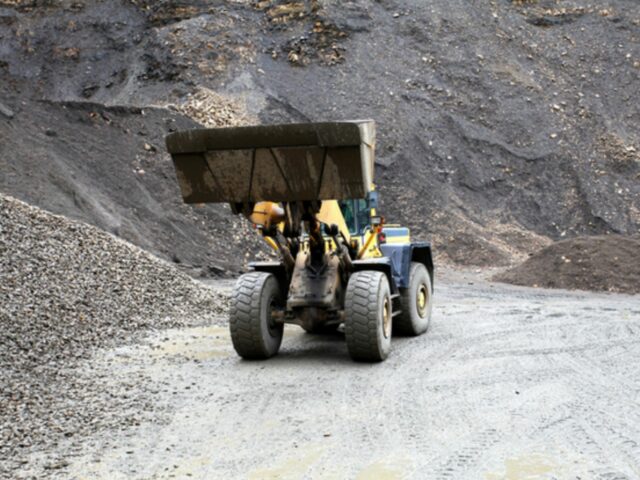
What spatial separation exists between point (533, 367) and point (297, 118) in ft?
70.5

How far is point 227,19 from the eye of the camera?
1308 inches

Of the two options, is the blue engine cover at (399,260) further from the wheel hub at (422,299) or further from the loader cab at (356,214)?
the loader cab at (356,214)

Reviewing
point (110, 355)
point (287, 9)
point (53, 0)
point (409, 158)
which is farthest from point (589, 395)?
point (53, 0)

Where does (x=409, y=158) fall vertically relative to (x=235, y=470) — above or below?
above

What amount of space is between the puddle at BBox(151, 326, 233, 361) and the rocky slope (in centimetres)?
1276

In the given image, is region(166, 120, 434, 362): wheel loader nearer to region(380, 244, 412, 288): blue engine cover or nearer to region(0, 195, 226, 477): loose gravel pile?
region(380, 244, 412, 288): blue engine cover

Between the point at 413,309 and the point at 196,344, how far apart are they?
9.06ft

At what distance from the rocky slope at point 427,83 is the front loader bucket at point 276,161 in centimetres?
1530

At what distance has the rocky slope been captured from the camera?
27.3m

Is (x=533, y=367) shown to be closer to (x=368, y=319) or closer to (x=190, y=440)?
(x=368, y=319)

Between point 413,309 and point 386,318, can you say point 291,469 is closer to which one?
point 386,318

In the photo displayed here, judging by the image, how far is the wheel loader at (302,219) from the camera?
8258 millimetres

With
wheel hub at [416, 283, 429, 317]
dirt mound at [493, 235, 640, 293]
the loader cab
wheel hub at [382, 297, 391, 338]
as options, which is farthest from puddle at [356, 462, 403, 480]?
dirt mound at [493, 235, 640, 293]

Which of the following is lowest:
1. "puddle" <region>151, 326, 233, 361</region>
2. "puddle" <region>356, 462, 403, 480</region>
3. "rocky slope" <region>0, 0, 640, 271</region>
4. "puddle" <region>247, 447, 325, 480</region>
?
"puddle" <region>356, 462, 403, 480</region>
